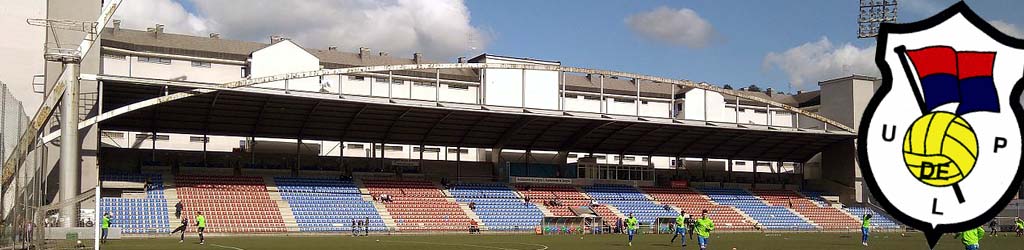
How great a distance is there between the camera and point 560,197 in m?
70.6

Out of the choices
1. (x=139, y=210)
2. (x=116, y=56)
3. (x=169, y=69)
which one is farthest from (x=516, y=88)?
(x=139, y=210)

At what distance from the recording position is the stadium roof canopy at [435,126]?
56.8 meters

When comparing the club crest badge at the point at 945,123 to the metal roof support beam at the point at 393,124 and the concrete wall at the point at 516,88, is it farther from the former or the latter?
the concrete wall at the point at 516,88

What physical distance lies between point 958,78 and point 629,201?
69.5 meters

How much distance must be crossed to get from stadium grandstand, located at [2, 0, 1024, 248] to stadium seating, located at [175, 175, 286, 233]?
16 cm

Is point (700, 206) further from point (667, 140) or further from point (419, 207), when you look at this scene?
point (419, 207)

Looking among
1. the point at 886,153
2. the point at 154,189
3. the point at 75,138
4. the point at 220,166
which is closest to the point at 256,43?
the point at 220,166

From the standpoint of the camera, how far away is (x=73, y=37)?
169ft

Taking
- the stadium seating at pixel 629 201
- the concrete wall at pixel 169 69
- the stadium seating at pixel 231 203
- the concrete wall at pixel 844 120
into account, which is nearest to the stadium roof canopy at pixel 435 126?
the concrete wall at pixel 844 120

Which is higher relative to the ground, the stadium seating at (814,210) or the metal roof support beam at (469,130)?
the metal roof support beam at (469,130)

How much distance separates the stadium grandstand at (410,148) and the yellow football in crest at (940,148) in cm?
4619

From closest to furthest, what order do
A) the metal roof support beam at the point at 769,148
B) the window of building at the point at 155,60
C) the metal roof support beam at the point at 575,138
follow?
1. the metal roof support beam at the point at 575,138
2. the window of building at the point at 155,60
3. the metal roof support beam at the point at 769,148

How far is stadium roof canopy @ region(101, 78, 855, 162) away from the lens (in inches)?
2238

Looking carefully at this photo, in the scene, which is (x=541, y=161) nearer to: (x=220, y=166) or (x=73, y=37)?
(x=220, y=166)
